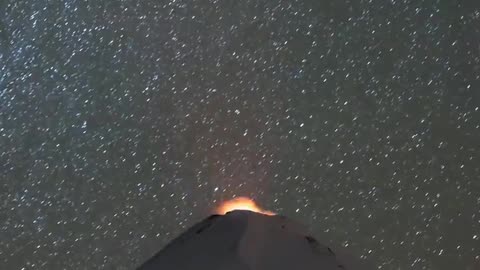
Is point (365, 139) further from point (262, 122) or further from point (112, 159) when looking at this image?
point (112, 159)

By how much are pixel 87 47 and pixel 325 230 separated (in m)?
0.29

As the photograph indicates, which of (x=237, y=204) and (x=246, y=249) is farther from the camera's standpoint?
(x=237, y=204)

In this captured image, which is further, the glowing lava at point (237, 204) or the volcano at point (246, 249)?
the glowing lava at point (237, 204)

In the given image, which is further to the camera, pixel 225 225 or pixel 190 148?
pixel 190 148

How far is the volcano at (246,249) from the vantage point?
34cm

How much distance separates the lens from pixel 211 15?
66cm

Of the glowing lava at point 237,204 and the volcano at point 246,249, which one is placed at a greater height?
the glowing lava at point 237,204

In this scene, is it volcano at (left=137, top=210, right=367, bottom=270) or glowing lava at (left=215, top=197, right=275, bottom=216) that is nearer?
volcano at (left=137, top=210, right=367, bottom=270)

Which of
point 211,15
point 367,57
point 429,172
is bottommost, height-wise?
point 429,172

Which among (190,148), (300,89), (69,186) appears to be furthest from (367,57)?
(69,186)

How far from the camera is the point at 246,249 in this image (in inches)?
13.6

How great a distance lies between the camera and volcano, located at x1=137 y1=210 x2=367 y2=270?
340 mm

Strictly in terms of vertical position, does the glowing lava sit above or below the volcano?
above

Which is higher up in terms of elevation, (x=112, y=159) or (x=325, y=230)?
(x=112, y=159)
